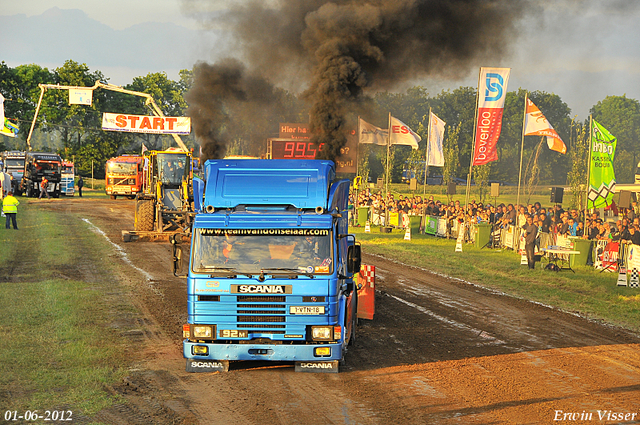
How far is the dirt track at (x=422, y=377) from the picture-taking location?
25.3 ft

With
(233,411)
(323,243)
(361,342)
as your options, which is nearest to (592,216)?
(361,342)

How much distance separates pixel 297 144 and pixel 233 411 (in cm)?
1945

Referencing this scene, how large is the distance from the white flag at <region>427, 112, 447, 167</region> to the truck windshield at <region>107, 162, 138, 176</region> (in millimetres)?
30162

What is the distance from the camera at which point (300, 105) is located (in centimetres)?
2553

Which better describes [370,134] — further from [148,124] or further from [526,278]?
[148,124]

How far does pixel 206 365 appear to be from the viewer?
9.10 metres

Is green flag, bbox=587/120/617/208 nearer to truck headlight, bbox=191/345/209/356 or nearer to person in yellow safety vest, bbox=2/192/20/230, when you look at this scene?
truck headlight, bbox=191/345/209/356

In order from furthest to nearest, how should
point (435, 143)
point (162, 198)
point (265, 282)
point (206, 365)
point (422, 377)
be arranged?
1. point (435, 143)
2. point (162, 198)
3. point (422, 377)
4. point (206, 365)
5. point (265, 282)

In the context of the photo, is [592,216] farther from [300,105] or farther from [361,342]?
[361,342]

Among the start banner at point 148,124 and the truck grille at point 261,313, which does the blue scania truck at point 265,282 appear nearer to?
the truck grille at point 261,313

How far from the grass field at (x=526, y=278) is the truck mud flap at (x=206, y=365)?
906 cm

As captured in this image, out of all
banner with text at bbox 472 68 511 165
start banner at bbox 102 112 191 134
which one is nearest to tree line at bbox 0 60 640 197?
start banner at bbox 102 112 191 134

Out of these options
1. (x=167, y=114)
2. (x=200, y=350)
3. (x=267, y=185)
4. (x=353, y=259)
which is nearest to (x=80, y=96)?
(x=267, y=185)

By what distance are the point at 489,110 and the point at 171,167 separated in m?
14.1
